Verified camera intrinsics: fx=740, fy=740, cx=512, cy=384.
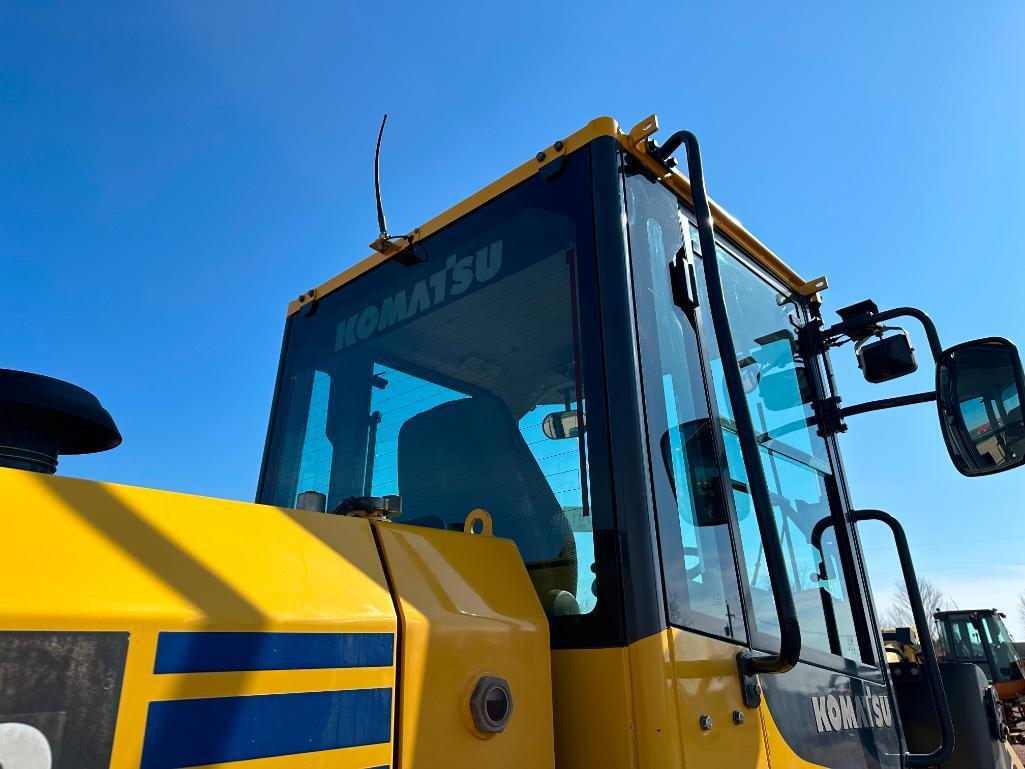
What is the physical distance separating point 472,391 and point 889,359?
1440mm

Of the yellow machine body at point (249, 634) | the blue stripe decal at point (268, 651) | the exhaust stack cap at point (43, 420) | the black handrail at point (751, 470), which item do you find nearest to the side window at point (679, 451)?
Answer: the black handrail at point (751, 470)

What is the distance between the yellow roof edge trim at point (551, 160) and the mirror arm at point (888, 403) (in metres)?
0.51

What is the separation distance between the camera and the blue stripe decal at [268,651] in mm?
945

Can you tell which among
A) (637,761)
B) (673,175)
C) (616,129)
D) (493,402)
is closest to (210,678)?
(637,761)

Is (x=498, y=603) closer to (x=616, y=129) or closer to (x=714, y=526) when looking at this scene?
(x=714, y=526)

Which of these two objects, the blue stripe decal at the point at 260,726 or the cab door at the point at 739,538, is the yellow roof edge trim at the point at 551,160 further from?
the blue stripe decal at the point at 260,726

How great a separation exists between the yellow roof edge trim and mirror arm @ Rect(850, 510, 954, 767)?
0.88m

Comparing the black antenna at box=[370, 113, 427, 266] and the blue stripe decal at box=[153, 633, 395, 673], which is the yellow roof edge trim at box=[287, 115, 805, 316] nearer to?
the black antenna at box=[370, 113, 427, 266]

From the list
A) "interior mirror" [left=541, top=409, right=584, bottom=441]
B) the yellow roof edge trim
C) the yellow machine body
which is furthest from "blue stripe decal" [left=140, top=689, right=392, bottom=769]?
the yellow roof edge trim

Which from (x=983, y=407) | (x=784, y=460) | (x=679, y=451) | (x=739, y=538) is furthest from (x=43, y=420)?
(x=983, y=407)

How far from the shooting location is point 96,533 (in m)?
0.99

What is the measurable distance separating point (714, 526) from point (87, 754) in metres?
1.26

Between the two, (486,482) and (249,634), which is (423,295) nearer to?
(486,482)

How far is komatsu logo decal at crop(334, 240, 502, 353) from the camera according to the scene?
200 cm
